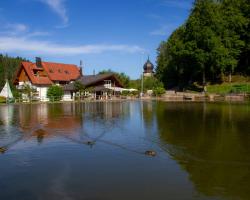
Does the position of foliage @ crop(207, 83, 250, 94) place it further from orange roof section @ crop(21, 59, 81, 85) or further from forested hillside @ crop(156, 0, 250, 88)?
orange roof section @ crop(21, 59, 81, 85)

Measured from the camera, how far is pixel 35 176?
10469mm

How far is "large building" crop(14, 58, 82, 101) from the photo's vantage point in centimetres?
6988

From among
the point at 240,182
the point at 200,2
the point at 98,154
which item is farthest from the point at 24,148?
the point at 200,2

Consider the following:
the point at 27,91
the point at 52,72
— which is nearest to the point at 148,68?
the point at 52,72

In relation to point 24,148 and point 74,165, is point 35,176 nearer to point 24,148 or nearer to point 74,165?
point 74,165

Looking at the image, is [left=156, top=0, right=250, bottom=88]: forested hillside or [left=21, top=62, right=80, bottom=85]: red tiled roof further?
[left=21, top=62, right=80, bottom=85]: red tiled roof

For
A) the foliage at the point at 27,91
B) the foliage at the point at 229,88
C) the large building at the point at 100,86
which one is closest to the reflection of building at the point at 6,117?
the foliage at the point at 27,91

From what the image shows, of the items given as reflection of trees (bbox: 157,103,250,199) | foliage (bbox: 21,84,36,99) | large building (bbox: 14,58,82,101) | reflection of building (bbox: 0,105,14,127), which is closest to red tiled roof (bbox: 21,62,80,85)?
large building (bbox: 14,58,82,101)

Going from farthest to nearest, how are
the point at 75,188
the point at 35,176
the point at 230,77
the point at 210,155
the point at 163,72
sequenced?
the point at 163,72 → the point at 230,77 → the point at 210,155 → the point at 35,176 → the point at 75,188

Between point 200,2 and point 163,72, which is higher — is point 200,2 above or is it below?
above

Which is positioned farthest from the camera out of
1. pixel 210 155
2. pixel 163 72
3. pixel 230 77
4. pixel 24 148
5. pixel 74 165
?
pixel 163 72

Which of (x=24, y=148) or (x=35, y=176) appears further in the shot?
(x=24, y=148)

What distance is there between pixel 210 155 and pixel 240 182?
10.8 feet

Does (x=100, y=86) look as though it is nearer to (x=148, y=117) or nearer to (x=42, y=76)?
(x=42, y=76)
